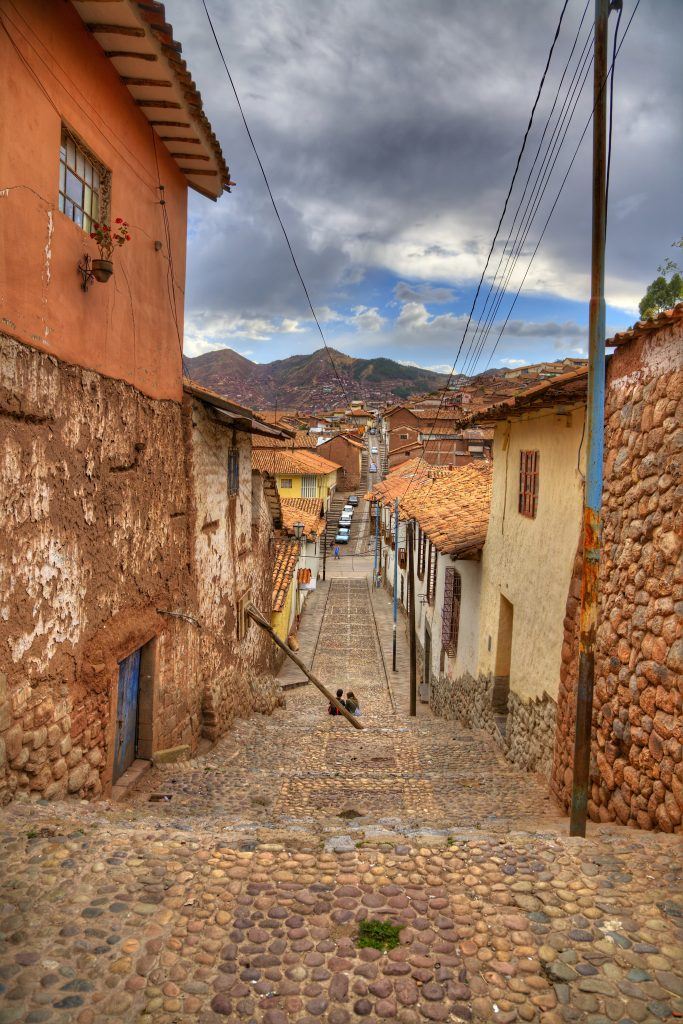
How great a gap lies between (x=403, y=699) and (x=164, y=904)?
14901mm

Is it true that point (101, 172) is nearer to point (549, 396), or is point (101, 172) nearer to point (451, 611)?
point (549, 396)

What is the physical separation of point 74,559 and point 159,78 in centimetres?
507

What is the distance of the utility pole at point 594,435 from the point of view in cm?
514

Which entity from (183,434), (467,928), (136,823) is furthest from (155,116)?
(467,928)

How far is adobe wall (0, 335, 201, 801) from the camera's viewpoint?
194 inches

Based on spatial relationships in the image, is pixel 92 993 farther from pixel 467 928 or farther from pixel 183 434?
Result: pixel 183 434

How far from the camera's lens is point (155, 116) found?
289 inches

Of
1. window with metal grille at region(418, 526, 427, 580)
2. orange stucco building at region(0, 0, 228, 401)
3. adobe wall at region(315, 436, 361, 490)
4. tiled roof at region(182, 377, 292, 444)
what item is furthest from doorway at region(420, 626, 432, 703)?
adobe wall at region(315, 436, 361, 490)

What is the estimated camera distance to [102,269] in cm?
Answer: 602

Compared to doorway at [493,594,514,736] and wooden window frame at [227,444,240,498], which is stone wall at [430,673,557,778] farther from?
wooden window frame at [227,444,240,498]

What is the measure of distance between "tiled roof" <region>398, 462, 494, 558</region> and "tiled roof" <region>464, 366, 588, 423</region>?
3373mm

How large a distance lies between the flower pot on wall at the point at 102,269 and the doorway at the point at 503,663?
7941 mm

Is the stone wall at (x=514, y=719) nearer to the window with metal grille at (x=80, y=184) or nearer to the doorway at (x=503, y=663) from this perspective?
the doorway at (x=503, y=663)

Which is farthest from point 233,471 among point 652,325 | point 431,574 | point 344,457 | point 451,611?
point 344,457
